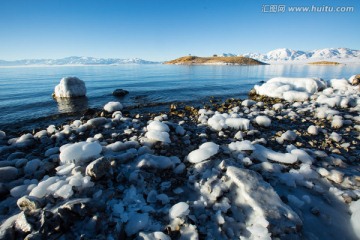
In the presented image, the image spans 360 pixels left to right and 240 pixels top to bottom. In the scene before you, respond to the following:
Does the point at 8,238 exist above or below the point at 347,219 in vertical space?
above

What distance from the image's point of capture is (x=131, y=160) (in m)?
3.46

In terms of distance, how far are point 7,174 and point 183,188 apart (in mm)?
2852

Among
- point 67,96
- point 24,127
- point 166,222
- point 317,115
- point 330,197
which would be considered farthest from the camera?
point 67,96

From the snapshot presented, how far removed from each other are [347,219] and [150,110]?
751cm

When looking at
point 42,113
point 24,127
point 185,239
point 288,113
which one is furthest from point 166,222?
point 42,113

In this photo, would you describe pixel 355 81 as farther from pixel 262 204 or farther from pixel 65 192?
pixel 65 192

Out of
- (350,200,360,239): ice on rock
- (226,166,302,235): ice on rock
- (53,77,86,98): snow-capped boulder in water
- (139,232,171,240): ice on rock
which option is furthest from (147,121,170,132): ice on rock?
(53,77,86,98): snow-capped boulder in water

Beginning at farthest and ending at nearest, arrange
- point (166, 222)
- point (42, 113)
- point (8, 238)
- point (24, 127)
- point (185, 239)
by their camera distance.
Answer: point (42, 113)
point (24, 127)
point (166, 222)
point (185, 239)
point (8, 238)

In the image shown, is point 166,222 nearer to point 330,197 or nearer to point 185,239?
point 185,239

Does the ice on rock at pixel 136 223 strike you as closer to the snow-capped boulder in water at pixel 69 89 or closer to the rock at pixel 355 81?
the snow-capped boulder in water at pixel 69 89

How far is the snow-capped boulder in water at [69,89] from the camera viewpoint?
11688mm

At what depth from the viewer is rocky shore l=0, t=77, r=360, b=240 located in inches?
81.5

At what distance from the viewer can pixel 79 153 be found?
3238 millimetres

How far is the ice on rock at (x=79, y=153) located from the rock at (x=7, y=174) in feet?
2.44
